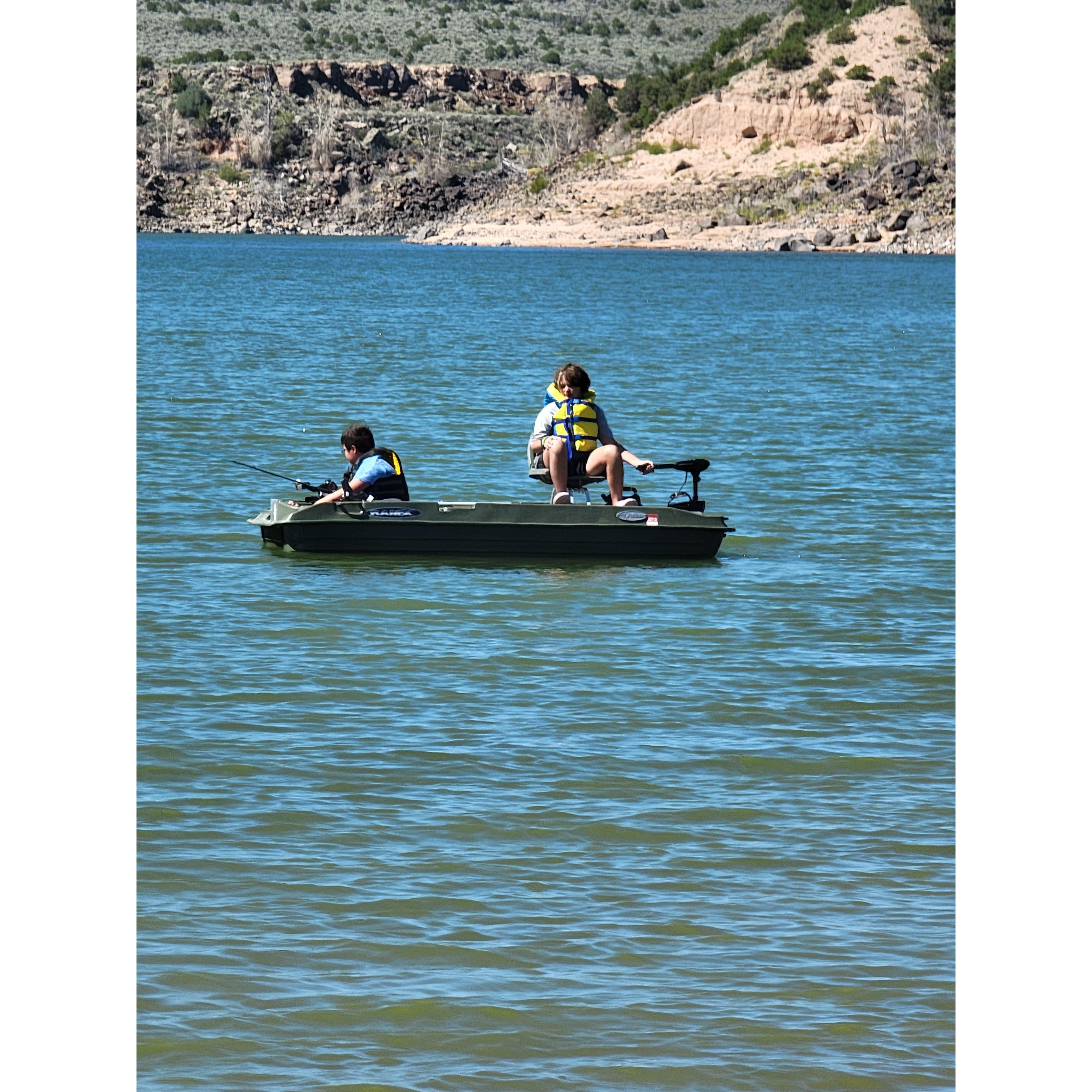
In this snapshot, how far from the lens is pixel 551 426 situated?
13.9 metres

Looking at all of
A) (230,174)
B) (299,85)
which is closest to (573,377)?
(230,174)

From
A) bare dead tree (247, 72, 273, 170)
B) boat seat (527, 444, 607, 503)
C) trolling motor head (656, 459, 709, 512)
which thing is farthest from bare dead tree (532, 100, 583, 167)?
trolling motor head (656, 459, 709, 512)

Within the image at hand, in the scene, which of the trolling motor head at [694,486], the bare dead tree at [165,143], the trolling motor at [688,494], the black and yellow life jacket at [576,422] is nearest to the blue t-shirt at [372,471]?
the black and yellow life jacket at [576,422]

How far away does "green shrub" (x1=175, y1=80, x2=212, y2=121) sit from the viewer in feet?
482

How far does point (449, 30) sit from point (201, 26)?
23.6m

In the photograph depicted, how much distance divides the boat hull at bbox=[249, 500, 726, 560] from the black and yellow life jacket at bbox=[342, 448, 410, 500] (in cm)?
12

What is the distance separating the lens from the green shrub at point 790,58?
103 metres

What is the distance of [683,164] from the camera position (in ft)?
336

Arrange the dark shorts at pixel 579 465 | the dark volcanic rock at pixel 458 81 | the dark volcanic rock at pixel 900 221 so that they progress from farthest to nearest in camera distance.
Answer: the dark volcanic rock at pixel 458 81, the dark volcanic rock at pixel 900 221, the dark shorts at pixel 579 465

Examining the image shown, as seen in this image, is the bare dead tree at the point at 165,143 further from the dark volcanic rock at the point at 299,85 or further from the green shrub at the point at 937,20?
the green shrub at the point at 937,20

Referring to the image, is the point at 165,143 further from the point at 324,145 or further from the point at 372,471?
the point at 372,471

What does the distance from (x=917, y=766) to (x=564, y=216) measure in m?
97.1

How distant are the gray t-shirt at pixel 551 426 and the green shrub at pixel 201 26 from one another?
550 ft

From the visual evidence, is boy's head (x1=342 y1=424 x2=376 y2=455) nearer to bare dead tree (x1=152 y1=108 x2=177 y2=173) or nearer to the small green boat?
the small green boat
